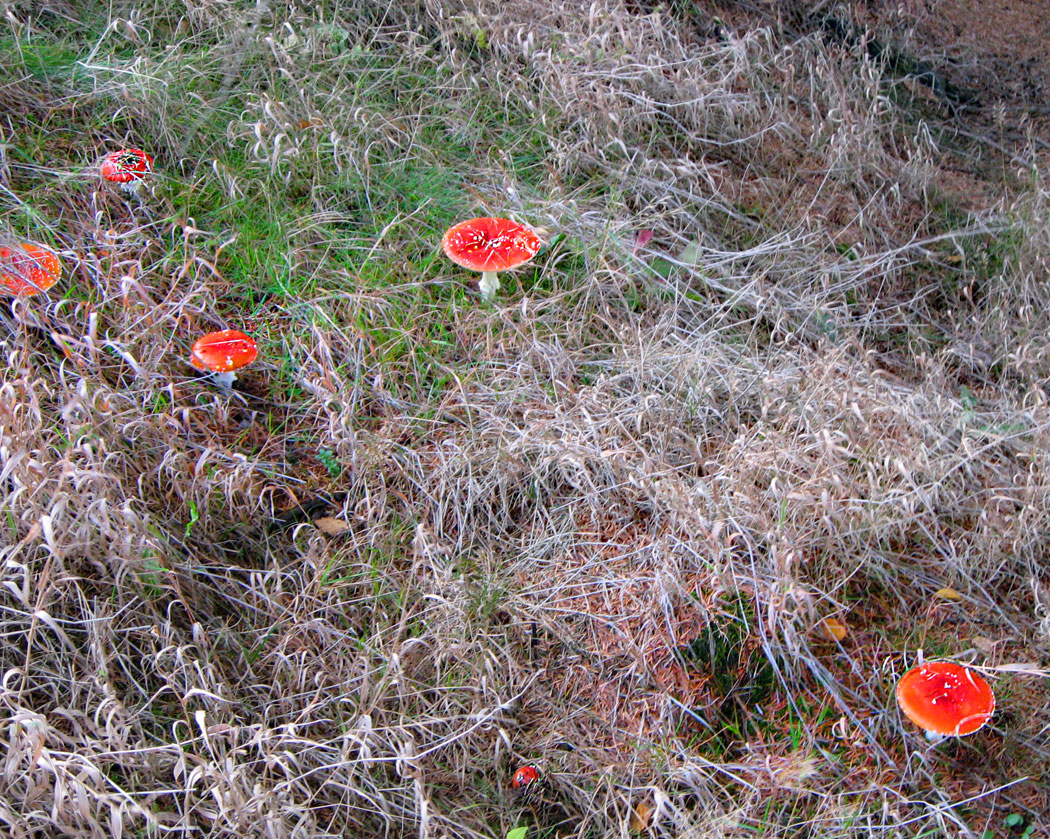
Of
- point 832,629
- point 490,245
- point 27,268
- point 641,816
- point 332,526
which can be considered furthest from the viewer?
point 490,245

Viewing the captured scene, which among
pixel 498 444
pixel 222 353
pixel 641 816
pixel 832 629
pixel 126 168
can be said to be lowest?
pixel 641 816

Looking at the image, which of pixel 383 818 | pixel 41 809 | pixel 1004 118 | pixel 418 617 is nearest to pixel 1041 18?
pixel 1004 118

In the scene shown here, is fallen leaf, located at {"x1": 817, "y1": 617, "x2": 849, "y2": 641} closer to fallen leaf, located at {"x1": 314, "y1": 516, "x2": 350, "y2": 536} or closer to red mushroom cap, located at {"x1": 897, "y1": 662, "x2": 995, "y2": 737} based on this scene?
red mushroom cap, located at {"x1": 897, "y1": 662, "x2": 995, "y2": 737}

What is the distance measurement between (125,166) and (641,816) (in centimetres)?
270

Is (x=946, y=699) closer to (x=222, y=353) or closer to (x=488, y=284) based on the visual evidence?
(x=488, y=284)

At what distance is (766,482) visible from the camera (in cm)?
237

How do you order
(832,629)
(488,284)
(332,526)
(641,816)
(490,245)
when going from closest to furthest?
1. (641,816)
2. (832,629)
3. (332,526)
4. (490,245)
5. (488,284)

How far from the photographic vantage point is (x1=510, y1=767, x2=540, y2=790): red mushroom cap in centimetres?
194

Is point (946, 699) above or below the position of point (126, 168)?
below

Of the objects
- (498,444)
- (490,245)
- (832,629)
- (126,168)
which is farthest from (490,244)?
(832,629)

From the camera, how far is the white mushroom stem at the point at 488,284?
2898 mm

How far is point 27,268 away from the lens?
2.55 metres

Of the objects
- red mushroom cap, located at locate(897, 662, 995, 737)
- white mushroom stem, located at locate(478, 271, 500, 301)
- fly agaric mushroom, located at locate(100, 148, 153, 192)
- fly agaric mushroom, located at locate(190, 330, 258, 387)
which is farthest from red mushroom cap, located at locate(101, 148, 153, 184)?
red mushroom cap, located at locate(897, 662, 995, 737)

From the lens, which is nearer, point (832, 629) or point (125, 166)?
point (832, 629)
